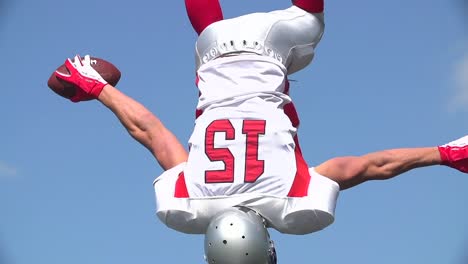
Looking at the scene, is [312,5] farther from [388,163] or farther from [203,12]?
[388,163]

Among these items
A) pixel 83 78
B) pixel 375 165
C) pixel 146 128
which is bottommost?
pixel 375 165

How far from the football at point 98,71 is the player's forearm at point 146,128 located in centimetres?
20

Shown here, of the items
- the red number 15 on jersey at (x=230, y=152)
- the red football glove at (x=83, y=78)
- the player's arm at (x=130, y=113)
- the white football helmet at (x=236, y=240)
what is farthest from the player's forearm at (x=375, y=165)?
the red football glove at (x=83, y=78)

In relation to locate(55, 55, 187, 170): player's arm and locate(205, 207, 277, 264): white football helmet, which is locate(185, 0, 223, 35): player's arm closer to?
locate(55, 55, 187, 170): player's arm

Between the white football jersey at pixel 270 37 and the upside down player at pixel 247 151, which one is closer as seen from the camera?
the upside down player at pixel 247 151

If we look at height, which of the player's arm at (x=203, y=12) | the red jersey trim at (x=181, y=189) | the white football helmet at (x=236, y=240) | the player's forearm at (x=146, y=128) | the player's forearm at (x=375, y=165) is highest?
the player's arm at (x=203, y=12)

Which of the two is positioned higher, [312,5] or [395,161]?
[312,5]

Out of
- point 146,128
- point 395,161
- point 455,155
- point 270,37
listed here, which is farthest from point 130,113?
point 455,155

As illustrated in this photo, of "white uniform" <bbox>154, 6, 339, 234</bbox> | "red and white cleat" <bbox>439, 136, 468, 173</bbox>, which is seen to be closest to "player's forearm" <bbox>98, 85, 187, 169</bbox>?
"white uniform" <bbox>154, 6, 339, 234</bbox>

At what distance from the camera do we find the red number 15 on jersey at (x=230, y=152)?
5.22m

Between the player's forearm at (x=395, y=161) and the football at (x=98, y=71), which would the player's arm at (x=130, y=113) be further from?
the player's forearm at (x=395, y=161)

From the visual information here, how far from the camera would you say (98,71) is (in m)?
6.01

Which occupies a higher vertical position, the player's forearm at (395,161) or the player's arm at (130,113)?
the player's arm at (130,113)

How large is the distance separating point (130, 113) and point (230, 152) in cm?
78
